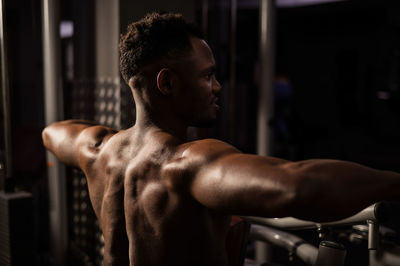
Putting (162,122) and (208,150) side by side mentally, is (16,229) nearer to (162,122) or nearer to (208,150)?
(162,122)

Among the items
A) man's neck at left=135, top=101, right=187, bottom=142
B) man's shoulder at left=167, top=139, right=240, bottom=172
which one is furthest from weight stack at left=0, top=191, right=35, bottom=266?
man's shoulder at left=167, top=139, right=240, bottom=172

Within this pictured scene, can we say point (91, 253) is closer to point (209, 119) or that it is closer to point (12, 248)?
point (12, 248)

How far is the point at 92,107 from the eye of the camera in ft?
6.16

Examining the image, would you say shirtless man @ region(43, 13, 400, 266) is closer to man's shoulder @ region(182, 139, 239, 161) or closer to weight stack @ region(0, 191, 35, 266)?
man's shoulder @ region(182, 139, 239, 161)

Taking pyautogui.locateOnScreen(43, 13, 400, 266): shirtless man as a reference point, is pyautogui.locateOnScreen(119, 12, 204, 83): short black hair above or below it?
above

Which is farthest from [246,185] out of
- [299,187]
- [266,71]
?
[266,71]

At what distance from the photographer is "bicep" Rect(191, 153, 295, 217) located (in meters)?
0.64

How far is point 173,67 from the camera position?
862 mm

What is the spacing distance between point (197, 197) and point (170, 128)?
0.21m

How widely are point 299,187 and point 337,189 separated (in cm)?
5

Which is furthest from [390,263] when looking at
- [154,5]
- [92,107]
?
→ [92,107]

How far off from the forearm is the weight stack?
921 millimetres

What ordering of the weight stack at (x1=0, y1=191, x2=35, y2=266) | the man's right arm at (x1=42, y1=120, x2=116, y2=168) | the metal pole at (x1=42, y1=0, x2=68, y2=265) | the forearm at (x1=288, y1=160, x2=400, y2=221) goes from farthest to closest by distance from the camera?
the metal pole at (x1=42, y1=0, x2=68, y2=265) < the weight stack at (x1=0, y1=191, x2=35, y2=266) < the man's right arm at (x1=42, y1=120, x2=116, y2=168) < the forearm at (x1=288, y1=160, x2=400, y2=221)

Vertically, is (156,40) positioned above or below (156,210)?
above
